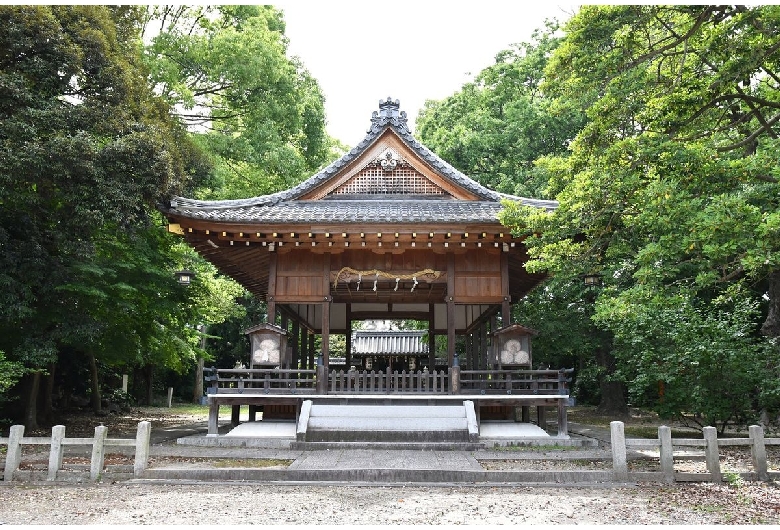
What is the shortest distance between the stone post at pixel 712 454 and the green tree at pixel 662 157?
188 centimetres

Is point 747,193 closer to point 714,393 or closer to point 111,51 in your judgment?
point 714,393

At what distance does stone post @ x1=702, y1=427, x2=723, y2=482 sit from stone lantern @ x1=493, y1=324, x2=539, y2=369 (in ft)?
14.7

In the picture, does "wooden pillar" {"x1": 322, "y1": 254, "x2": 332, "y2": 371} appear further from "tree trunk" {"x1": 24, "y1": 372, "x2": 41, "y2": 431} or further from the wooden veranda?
"tree trunk" {"x1": 24, "y1": 372, "x2": 41, "y2": 431}

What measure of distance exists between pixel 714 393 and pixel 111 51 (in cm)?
1488

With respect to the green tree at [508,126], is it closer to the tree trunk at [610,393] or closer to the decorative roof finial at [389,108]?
the tree trunk at [610,393]

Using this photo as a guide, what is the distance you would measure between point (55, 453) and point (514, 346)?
333 inches

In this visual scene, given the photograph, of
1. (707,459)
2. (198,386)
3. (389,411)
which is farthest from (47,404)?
(707,459)

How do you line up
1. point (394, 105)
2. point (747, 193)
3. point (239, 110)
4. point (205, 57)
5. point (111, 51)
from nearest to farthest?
point (747, 193)
point (111, 51)
point (394, 105)
point (205, 57)
point (239, 110)

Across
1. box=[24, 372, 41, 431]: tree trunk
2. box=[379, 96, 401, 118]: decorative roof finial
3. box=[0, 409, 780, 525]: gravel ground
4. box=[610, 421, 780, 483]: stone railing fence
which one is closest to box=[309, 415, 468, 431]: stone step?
box=[0, 409, 780, 525]: gravel ground

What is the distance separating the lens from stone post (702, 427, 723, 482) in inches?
328

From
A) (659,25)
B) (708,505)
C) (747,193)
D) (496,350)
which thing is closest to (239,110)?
(496,350)

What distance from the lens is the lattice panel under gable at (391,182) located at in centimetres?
1509

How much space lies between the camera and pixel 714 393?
1298 centimetres

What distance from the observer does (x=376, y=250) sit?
13.4m
